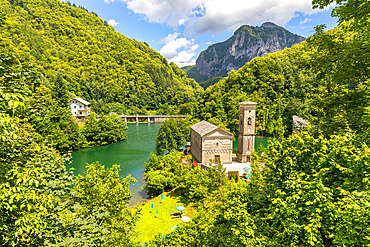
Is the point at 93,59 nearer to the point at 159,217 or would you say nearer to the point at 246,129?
the point at 246,129

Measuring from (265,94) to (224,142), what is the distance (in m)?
50.3

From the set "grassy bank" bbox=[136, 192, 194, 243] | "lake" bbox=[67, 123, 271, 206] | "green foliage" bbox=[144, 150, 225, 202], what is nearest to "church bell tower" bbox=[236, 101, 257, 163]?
"green foliage" bbox=[144, 150, 225, 202]

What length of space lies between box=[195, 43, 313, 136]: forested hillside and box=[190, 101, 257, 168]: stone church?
24942mm

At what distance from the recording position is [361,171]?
383cm

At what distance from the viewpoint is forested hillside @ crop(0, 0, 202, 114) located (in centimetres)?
9300

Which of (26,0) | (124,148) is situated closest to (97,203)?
(124,148)

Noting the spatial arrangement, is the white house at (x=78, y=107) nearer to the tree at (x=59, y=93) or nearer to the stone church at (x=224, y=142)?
the tree at (x=59, y=93)

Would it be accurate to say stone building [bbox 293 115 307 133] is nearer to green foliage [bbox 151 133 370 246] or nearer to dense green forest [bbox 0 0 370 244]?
dense green forest [bbox 0 0 370 244]

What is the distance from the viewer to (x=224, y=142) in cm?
2783

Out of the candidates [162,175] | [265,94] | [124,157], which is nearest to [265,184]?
[162,175]

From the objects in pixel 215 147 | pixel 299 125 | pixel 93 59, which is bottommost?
pixel 215 147

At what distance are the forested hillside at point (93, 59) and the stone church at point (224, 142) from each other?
7535 centimetres

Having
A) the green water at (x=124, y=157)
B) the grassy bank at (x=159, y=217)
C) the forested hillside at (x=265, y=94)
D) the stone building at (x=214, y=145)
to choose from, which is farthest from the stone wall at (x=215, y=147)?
the forested hillside at (x=265, y=94)

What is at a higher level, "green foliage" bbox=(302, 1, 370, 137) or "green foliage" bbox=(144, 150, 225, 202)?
"green foliage" bbox=(302, 1, 370, 137)
